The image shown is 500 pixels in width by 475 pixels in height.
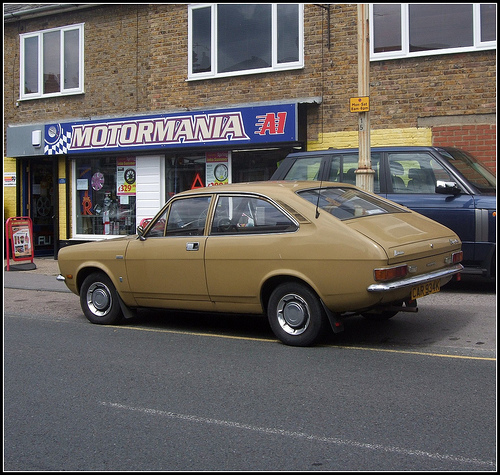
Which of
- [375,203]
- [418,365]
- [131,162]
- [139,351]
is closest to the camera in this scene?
[418,365]

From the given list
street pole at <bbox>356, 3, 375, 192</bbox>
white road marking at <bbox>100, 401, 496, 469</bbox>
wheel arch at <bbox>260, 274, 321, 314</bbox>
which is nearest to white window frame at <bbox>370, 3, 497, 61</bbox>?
street pole at <bbox>356, 3, 375, 192</bbox>

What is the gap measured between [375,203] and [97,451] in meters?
4.57

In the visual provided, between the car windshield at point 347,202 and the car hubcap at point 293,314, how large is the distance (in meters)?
0.98

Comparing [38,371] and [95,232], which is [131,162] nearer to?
[95,232]

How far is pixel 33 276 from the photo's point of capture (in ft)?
46.9

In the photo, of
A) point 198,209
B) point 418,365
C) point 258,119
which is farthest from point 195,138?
point 418,365

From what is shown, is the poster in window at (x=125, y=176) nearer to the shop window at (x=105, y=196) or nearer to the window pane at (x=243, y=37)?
the shop window at (x=105, y=196)

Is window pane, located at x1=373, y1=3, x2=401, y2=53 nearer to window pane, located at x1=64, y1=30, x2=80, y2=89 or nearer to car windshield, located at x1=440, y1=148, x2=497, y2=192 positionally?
car windshield, located at x1=440, y1=148, x2=497, y2=192

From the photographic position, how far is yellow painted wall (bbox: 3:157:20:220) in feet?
61.8

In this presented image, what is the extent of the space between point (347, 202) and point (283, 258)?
1096 mm

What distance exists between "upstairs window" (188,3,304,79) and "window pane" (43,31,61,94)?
4380mm

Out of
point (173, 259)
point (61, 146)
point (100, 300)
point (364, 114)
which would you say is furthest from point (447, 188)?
point (61, 146)

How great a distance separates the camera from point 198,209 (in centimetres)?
783

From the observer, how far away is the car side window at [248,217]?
716cm
